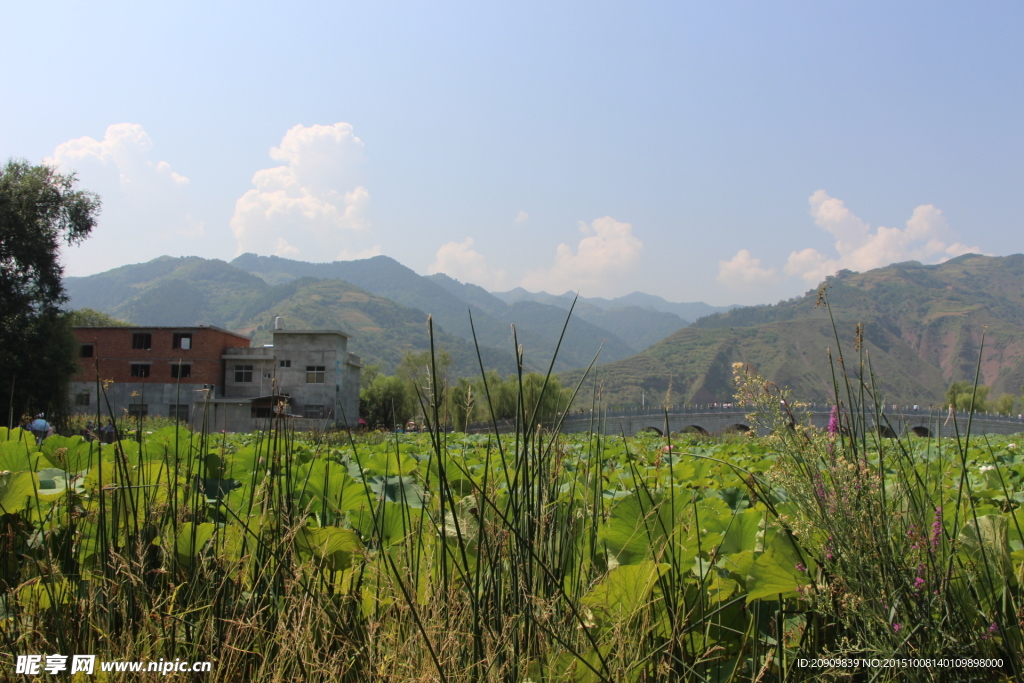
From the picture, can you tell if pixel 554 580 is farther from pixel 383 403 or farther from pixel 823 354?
pixel 823 354

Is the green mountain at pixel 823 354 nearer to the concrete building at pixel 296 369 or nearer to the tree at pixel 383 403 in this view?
the tree at pixel 383 403

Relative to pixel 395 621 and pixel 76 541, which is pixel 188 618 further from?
pixel 395 621

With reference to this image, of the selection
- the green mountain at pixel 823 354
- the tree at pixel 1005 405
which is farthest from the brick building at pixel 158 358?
the tree at pixel 1005 405

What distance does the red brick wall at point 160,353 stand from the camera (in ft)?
122

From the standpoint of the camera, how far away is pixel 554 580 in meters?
1.21

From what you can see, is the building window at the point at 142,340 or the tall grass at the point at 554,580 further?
the building window at the point at 142,340

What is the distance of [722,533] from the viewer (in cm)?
158

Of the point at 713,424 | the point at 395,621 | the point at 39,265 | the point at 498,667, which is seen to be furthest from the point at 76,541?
the point at 713,424

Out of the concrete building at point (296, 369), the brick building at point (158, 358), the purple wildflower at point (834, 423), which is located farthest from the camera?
the concrete building at point (296, 369)

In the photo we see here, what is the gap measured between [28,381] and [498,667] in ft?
83.5

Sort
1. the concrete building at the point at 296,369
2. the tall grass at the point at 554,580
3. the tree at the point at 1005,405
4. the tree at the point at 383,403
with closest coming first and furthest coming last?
the tall grass at the point at 554,580, the concrete building at the point at 296,369, the tree at the point at 383,403, the tree at the point at 1005,405

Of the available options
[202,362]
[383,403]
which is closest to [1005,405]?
[383,403]

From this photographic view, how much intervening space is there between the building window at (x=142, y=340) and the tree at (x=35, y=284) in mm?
14198

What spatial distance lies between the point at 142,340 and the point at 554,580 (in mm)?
42734
